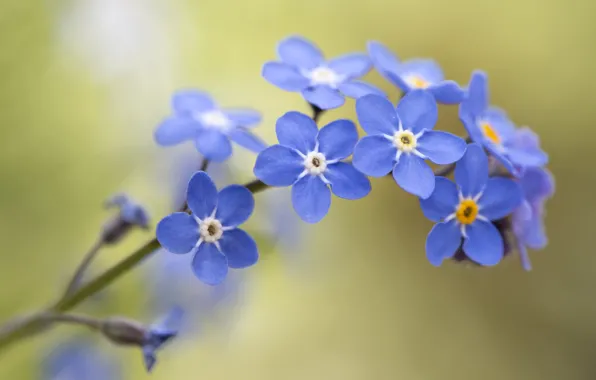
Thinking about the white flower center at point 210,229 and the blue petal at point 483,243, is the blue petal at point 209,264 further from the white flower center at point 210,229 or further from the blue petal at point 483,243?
the blue petal at point 483,243

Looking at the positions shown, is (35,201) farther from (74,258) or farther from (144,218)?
(144,218)

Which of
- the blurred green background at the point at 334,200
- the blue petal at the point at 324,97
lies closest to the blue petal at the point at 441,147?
the blue petal at the point at 324,97

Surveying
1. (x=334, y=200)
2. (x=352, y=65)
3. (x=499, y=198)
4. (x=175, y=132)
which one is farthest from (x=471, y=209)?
(x=334, y=200)

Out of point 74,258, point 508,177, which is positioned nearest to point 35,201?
point 74,258

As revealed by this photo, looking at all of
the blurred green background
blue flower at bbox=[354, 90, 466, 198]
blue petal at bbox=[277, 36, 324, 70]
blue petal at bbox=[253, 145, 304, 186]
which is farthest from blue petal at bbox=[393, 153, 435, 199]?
the blurred green background

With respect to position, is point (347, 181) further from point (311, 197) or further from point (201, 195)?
point (201, 195)

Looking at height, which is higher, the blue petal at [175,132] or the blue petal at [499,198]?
the blue petal at [499,198]

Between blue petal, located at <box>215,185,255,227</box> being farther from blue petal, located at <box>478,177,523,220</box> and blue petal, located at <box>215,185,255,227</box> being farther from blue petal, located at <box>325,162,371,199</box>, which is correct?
blue petal, located at <box>478,177,523,220</box>
